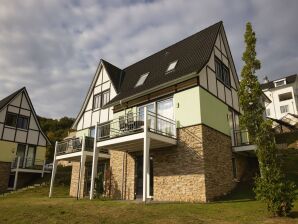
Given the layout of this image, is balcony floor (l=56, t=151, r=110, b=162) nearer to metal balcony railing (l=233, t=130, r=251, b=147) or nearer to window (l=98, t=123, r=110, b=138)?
window (l=98, t=123, r=110, b=138)

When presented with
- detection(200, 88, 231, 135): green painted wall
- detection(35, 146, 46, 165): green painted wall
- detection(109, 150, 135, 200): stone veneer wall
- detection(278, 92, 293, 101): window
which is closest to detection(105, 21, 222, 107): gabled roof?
detection(200, 88, 231, 135): green painted wall

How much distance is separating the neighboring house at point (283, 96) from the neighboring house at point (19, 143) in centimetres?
4433

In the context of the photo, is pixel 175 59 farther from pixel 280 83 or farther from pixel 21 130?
pixel 280 83

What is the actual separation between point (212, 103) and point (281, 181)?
782 centimetres

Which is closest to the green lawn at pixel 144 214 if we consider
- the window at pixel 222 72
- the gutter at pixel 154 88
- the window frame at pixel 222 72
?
the gutter at pixel 154 88

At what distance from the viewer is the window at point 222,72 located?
19.5 meters

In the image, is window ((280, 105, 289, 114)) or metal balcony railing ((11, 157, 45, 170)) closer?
metal balcony railing ((11, 157, 45, 170))

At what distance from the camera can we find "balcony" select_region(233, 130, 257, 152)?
1797 centimetres

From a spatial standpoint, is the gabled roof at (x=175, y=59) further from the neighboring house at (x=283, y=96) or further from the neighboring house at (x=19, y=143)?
the neighboring house at (x=283, y=96)

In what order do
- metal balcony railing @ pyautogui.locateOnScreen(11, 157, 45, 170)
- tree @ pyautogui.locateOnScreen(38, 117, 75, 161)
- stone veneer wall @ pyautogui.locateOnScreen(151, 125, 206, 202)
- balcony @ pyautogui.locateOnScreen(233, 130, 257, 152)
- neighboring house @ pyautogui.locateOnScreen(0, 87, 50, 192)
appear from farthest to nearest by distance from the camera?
1. tree @ pyautogui.locateOnScreen(38, 117, 75, 161)
2. metal balcony railing @ pyautogui.locateOnScreen(11, 157, 45, 170)
3. neighboring house @ pyautogui.locateOnScreen(0, 87, 50, 192)
4. balcony @ pyautogui.locateOnScreen(233, 130, 257, 152)
5. stone veneer wall @ pyautogui.locateOnScreen(151, 125, 206, 202)

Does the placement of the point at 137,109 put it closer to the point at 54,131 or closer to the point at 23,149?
the point at 23,149

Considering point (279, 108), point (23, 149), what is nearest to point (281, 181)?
point (23, 149)

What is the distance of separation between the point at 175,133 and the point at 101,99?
9.80 m

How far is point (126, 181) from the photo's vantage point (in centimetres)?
1838
